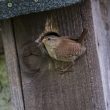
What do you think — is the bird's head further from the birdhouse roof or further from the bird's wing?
the birdhouse roof

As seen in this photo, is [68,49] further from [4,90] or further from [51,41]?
[4,90]

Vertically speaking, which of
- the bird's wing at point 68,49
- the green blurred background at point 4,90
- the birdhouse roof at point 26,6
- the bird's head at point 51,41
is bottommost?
the green blurred background at point 4,90

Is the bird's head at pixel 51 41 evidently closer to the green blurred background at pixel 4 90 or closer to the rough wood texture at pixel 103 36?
the rough wood texture at pixel 103 36

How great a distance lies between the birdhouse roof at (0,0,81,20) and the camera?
4.93ft

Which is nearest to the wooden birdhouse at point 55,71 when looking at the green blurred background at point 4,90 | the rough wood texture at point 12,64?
the rough wood texture at point 12,64

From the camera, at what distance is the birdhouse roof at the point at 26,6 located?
1.50 metres

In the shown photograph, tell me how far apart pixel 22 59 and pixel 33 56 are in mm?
57

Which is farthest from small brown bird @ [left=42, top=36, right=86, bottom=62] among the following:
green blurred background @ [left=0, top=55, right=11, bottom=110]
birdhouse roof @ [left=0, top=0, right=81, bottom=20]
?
green blurred background @ [left=0, top=55, right=11, bottom=110]

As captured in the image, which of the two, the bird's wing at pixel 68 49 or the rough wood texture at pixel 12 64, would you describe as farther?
the rough wood texture at pixel 12 64

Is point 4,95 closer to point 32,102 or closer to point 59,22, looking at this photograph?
point 32,102

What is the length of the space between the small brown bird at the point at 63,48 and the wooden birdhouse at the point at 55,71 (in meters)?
0.04

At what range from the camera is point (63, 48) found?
1630 mm

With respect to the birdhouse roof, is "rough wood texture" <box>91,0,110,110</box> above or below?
below

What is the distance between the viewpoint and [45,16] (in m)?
1.71
